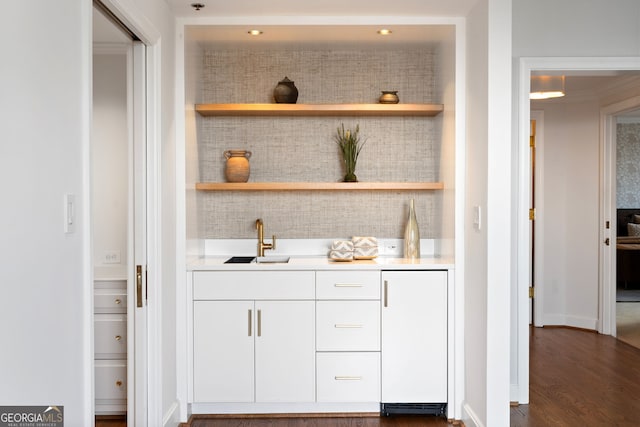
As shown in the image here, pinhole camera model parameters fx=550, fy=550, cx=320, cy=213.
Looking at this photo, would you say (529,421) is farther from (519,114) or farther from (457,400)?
(519,114)

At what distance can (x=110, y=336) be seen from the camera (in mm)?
3082

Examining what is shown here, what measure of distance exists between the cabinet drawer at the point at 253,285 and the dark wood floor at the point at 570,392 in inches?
29.0

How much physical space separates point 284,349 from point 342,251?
684mm

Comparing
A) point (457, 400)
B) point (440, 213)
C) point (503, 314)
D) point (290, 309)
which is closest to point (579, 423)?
point (457, 400)

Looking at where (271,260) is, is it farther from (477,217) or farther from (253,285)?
(477,217)

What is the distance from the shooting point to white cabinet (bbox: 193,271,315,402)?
3182mm

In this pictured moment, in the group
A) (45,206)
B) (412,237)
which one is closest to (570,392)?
(412,237)

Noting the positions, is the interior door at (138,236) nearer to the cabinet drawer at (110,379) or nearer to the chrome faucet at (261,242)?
the cabinet drawer at (110,379)

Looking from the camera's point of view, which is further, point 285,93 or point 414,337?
point 285,93

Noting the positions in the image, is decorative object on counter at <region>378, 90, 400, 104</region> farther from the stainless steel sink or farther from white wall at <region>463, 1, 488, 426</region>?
the stainless steel sink

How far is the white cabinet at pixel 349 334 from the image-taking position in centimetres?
320

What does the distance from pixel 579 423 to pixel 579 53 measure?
2.22m

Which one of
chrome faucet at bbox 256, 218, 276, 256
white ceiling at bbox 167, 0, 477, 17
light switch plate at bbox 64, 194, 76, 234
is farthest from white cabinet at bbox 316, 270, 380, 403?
light switch plate at bbox 64, 194, 76, 234

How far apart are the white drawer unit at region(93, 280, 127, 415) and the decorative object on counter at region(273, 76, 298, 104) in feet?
4.76
